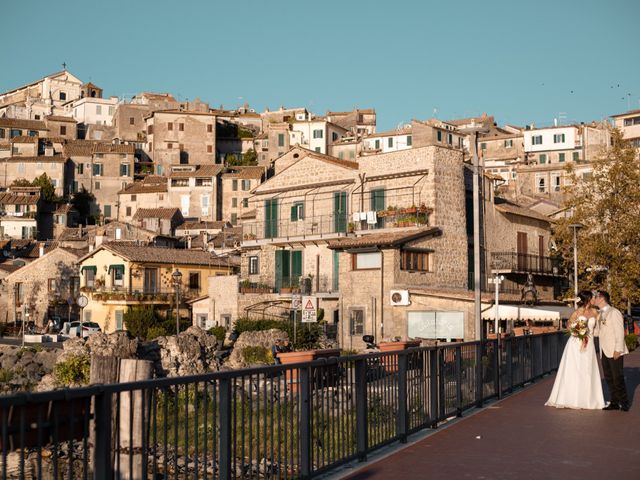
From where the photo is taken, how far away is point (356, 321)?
145ft

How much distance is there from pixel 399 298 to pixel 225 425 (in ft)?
114

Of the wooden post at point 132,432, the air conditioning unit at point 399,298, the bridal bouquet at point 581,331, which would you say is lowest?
the wooden post at point 132,432

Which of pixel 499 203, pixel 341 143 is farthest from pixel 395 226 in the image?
pixel 341 143

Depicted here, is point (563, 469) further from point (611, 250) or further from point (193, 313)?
point (193, 313)

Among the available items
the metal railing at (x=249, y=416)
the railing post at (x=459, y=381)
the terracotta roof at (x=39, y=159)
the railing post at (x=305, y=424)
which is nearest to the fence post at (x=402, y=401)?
the metal railing at (x=249, y=416)

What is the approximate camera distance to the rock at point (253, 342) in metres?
40.1

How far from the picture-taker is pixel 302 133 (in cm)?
11262

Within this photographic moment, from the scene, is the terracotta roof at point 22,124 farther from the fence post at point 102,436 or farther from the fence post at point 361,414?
the fence post at point 102,436

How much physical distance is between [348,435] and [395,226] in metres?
36.3

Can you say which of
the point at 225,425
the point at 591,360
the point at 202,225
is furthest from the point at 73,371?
the point at 202,225

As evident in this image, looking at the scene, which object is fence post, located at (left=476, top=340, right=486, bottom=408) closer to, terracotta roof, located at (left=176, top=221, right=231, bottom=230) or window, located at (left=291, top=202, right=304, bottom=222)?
window, located at (left=291, top=202, right=304, bottom=222)

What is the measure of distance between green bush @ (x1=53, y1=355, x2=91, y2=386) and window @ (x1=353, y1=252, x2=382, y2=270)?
50.3 ft

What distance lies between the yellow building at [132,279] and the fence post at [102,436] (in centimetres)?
5476

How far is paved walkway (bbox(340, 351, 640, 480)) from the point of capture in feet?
31.2
